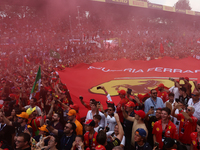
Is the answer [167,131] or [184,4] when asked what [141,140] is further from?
[184,4]

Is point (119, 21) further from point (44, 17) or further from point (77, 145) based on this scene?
point (77, 145)

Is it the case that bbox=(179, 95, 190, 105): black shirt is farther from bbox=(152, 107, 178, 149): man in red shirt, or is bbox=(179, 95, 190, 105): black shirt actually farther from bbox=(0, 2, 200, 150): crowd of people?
bbox=(152, 107, 178, 149): man in red shirt

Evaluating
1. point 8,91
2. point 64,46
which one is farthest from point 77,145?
point 64,46

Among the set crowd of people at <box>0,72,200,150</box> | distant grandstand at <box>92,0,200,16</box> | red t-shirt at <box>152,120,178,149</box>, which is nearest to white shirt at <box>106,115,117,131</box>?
crowd of people at <box>0,72,200,150</box>

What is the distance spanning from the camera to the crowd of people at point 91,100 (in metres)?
2.57

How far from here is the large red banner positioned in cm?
596

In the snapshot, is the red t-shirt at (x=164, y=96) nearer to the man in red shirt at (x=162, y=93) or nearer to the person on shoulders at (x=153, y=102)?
the man in red shirt at (x=162, y=93)

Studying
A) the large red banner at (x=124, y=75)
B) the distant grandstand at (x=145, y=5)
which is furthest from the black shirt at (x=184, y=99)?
the distant grandstand at (x=145, y=5)

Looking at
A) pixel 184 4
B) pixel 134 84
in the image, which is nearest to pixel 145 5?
pixel 134 84

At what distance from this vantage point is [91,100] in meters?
3.44

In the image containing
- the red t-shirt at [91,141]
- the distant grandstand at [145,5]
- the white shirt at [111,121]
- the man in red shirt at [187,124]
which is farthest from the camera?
the distant grandstand at [145,5]

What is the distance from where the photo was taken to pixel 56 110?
3734 millimetres

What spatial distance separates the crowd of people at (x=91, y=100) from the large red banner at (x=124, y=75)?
0.66m

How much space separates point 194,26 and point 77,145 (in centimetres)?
2964
